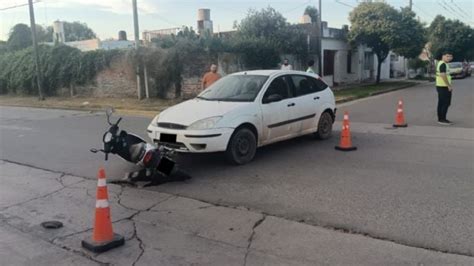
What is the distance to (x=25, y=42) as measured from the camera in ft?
136

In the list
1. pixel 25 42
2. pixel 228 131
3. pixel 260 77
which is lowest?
pixel 228 131

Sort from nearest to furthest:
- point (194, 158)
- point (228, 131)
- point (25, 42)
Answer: point (228, 131) < point (194, 158) < point (25, 42)

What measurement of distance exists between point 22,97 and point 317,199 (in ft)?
83.6

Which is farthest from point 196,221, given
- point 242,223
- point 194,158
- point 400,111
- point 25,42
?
point 25,42

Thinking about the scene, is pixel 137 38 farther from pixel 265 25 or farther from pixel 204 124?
pixel 204 124

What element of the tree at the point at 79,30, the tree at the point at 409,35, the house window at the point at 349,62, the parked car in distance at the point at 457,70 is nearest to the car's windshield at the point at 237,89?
the tree at the point at 409,35

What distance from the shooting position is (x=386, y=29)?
28.5m

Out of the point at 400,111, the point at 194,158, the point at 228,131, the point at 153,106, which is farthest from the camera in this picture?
the point at 153,106

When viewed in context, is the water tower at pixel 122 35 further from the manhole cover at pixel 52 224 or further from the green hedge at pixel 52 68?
the manhole cover at pixel 52 224

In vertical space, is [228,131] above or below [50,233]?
above

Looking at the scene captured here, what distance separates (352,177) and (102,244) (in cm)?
383

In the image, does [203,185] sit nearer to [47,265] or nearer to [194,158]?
[194,158]

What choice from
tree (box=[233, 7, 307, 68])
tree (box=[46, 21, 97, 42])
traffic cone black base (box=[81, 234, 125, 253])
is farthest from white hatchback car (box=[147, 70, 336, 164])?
tree (box=[46, 21, 97, 42])

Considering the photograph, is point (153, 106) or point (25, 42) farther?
point (25, 42)
